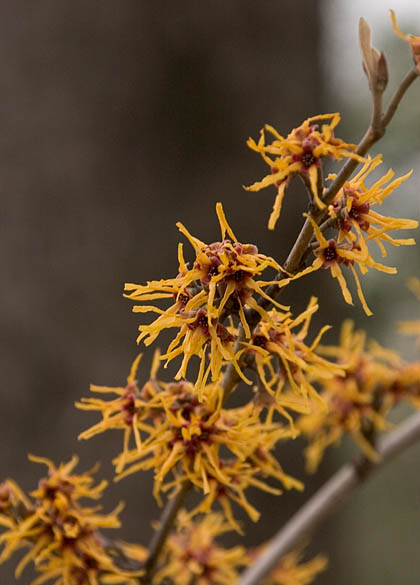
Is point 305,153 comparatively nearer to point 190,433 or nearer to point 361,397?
point 190,433

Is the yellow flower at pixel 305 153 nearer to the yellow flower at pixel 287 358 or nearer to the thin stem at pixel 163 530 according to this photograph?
the yellow flower at pixel 287 358

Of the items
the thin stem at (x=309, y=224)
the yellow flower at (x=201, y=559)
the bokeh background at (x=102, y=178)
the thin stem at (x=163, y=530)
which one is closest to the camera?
the thin stem at (x=309, y=224)

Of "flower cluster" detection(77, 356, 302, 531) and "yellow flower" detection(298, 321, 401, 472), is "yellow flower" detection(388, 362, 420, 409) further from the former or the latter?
"flower cluster" detection(77, 356, 302, 531)

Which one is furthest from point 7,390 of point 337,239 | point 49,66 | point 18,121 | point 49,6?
point 337,239

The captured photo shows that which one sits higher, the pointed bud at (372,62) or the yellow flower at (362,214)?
the pointed bud at (372,62)

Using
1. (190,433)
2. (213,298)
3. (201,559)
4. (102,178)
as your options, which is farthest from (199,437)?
(102,178)

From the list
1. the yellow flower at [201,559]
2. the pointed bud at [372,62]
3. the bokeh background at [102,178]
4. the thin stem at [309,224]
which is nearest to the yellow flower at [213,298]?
the thin stem at [309,224]
